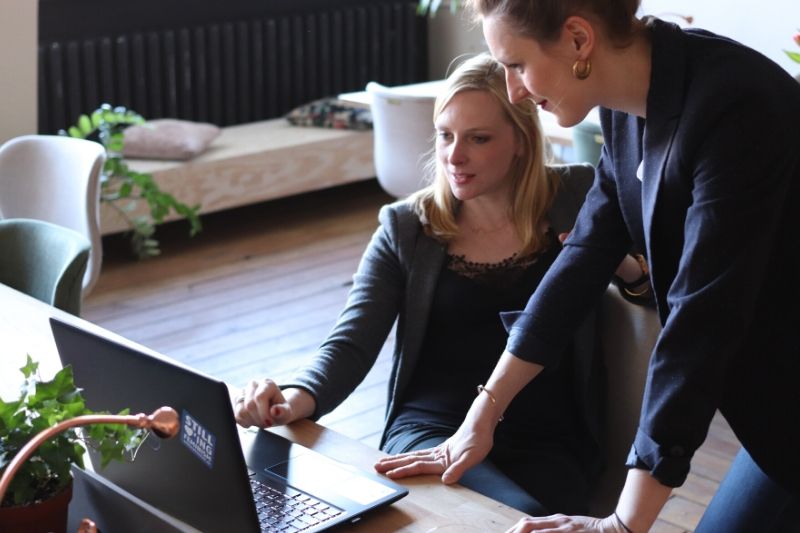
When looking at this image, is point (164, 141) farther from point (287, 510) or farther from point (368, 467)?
point (287, 510)

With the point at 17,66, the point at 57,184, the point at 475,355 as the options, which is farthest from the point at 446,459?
the point at 17,66

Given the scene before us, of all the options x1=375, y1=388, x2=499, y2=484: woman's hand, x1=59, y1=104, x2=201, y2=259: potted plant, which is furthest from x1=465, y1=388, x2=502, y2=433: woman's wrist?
x1=59, y1=104, x2=201, y2=259: potted plant

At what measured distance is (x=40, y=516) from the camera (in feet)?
4.04

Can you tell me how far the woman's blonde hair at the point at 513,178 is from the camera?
6.89 ft

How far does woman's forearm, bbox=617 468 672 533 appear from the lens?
50.7 inches

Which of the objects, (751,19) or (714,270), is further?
(751,19)

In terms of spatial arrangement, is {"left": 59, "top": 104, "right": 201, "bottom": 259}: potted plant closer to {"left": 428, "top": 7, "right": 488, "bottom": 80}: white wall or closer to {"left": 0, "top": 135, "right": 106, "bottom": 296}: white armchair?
{"left": 0, "top": 135, "right": 106, "bottom": 296}: white armchair

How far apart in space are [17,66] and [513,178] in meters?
2.80

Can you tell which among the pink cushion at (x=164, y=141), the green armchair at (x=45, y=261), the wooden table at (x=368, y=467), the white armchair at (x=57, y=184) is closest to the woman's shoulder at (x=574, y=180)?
the wooden table at (x=368, y=467)

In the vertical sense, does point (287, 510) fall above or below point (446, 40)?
above

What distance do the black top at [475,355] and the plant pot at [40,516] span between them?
2.84 ft

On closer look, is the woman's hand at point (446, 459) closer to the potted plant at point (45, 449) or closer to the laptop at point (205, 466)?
the laptop at point (205, 466)

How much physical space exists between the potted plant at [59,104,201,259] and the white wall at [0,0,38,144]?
370 millimetres

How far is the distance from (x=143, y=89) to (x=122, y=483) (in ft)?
15.2
